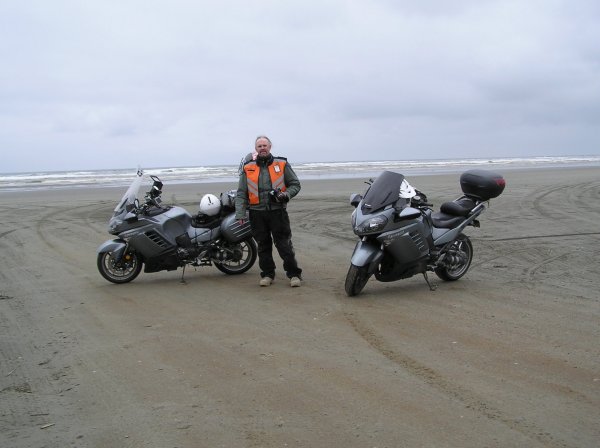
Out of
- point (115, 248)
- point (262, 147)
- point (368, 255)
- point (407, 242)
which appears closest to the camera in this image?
point (368, 255)

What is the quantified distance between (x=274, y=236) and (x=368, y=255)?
1350 mm

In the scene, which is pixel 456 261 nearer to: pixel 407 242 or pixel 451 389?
pixel 407 242

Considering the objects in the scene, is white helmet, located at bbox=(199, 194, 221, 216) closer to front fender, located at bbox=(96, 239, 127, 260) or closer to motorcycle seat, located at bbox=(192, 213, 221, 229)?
motorcycle seat, located at bbox=(192, 213, 221, 229)

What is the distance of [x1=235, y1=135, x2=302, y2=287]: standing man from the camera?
748 cm

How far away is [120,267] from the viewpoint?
8039 millimetres

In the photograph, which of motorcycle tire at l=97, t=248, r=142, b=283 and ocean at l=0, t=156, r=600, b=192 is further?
ocean at l=0, t=156, r=600, b=192

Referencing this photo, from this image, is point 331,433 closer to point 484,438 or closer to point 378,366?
point 484,438

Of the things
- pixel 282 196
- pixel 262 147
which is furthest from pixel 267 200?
pixel 262 147

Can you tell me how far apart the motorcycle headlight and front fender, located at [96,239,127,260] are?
3.17m

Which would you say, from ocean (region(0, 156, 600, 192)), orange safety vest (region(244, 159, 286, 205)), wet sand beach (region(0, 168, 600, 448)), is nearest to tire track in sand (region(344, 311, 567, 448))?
wet sand beach (region(0, 168, 600, 448))

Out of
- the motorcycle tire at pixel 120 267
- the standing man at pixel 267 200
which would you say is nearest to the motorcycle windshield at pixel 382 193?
the standing man at pixel 267 200

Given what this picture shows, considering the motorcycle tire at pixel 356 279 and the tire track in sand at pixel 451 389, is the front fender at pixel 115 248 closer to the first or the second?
the motorcycle tire at pixel 356 279

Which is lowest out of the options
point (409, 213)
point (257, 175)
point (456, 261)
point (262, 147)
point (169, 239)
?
point (456, 261)

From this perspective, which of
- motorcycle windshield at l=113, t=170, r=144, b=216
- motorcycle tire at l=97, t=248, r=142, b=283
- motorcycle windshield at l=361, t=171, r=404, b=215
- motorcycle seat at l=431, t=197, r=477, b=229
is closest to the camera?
motorcycle windshield at l=361, t=171, r=404, b=215
